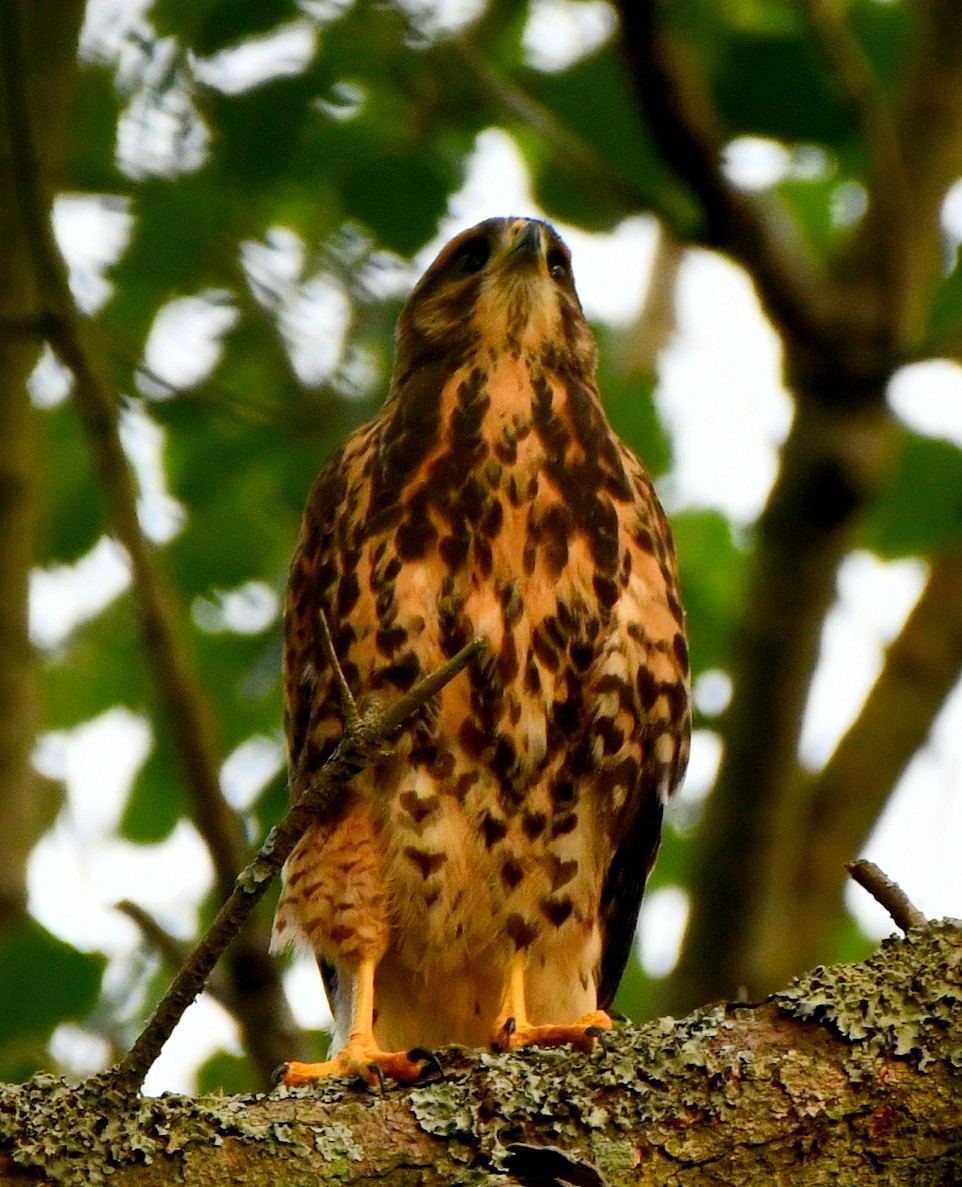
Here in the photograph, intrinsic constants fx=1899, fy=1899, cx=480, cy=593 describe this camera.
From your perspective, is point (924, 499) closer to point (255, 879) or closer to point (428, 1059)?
point (428, 1059)

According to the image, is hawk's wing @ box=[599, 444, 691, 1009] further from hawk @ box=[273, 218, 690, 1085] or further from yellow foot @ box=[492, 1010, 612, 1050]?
yellow foot @ box=[492, 1010, 612, 1050]

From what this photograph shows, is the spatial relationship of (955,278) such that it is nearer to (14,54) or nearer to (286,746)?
(286,746)

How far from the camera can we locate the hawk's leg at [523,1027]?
3398mm

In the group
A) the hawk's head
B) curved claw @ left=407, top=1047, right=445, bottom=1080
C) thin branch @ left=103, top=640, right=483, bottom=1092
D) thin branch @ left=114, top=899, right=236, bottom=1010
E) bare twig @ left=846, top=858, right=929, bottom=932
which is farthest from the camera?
the hawk's head

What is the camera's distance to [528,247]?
4.48m

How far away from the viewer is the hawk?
151 inches

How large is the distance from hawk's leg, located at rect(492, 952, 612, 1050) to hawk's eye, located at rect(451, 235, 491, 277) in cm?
166

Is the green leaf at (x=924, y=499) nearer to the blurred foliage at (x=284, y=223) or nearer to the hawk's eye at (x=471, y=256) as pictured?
the blurred foliage at (x=284, y=223)

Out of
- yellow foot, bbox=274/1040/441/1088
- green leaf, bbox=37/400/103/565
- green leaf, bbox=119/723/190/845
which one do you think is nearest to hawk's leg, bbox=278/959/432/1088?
yellow foot, bbox=274/1040/441/1088

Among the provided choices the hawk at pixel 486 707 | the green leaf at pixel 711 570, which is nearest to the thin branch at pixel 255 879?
the hawk at pixel 486 707

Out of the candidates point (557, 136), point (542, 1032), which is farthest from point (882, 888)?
point (557, 136)

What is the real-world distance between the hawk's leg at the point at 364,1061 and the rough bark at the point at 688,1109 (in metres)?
0.17

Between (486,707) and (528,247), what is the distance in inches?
49.0

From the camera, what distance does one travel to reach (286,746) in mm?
4371
